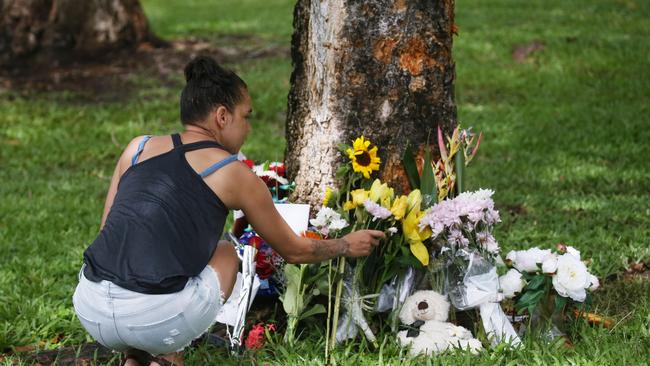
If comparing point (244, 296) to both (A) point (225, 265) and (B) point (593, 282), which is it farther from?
(B) point (593, 282)

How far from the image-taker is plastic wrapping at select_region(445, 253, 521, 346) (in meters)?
3.80

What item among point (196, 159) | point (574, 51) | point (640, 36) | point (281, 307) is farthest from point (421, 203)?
point (640, 36)

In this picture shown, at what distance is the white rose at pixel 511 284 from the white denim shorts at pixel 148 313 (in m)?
1.18

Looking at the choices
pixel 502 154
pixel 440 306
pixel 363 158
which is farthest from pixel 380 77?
pixel 502 154

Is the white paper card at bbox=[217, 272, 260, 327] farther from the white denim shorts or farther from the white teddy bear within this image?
the white teddy bear

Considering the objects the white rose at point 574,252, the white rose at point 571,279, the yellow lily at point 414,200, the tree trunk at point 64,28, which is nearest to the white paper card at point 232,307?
the yellow lily at point 414,200

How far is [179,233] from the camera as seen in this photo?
129 inches

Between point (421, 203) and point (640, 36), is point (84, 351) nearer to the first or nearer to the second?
point (421, 203)

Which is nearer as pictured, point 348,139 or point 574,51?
point 348,139

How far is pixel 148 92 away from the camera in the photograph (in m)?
10.4

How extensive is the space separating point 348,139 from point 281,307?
0.77 meters

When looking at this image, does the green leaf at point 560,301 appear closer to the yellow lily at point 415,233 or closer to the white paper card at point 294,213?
the yellow lily at point 415,233

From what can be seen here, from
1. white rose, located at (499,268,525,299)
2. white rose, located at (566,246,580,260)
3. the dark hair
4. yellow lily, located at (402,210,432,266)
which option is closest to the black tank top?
the dark hair

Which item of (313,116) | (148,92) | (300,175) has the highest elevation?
(313,116)
